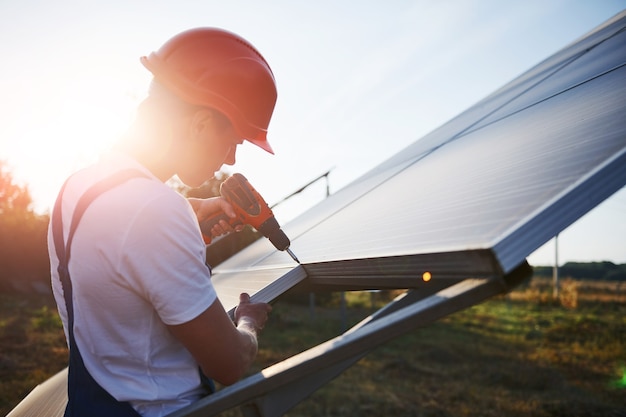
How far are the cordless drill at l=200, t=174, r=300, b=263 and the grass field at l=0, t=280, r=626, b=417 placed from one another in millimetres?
3473

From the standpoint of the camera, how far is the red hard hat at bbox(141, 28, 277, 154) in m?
1.52

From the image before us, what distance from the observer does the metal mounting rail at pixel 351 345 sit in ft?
2.92

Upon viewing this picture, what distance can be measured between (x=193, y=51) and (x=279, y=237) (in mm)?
1044

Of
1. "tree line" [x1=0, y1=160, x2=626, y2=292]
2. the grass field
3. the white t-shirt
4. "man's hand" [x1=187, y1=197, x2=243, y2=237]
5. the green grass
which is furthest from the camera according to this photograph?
"tree line" [x1=0, y1=160, x2=626, y2=292]

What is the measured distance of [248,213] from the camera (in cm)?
→ 246

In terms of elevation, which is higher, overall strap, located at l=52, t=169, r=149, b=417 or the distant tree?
overall strap, located at l=52, t=169, r=149, b=417

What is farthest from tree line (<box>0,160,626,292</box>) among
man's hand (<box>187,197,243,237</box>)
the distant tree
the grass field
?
man's hand (<box>187,197,243,237</box>)

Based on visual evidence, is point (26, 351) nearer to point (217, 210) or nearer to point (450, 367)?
point (450, 367)

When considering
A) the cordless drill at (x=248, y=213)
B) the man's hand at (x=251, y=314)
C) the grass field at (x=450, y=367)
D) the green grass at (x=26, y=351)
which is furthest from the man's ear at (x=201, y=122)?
the green grass at (x=26, y=351)

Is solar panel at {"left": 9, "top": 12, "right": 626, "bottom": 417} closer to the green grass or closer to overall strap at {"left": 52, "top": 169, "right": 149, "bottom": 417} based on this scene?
overall strap at {"left": 52, "top": 169, "right": 149, "bottom": 417}

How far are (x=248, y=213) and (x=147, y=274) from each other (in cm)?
136

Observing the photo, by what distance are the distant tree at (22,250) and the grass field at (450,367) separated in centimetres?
499

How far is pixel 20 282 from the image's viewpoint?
17516 millimetres

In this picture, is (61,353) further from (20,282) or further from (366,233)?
(20,282)
